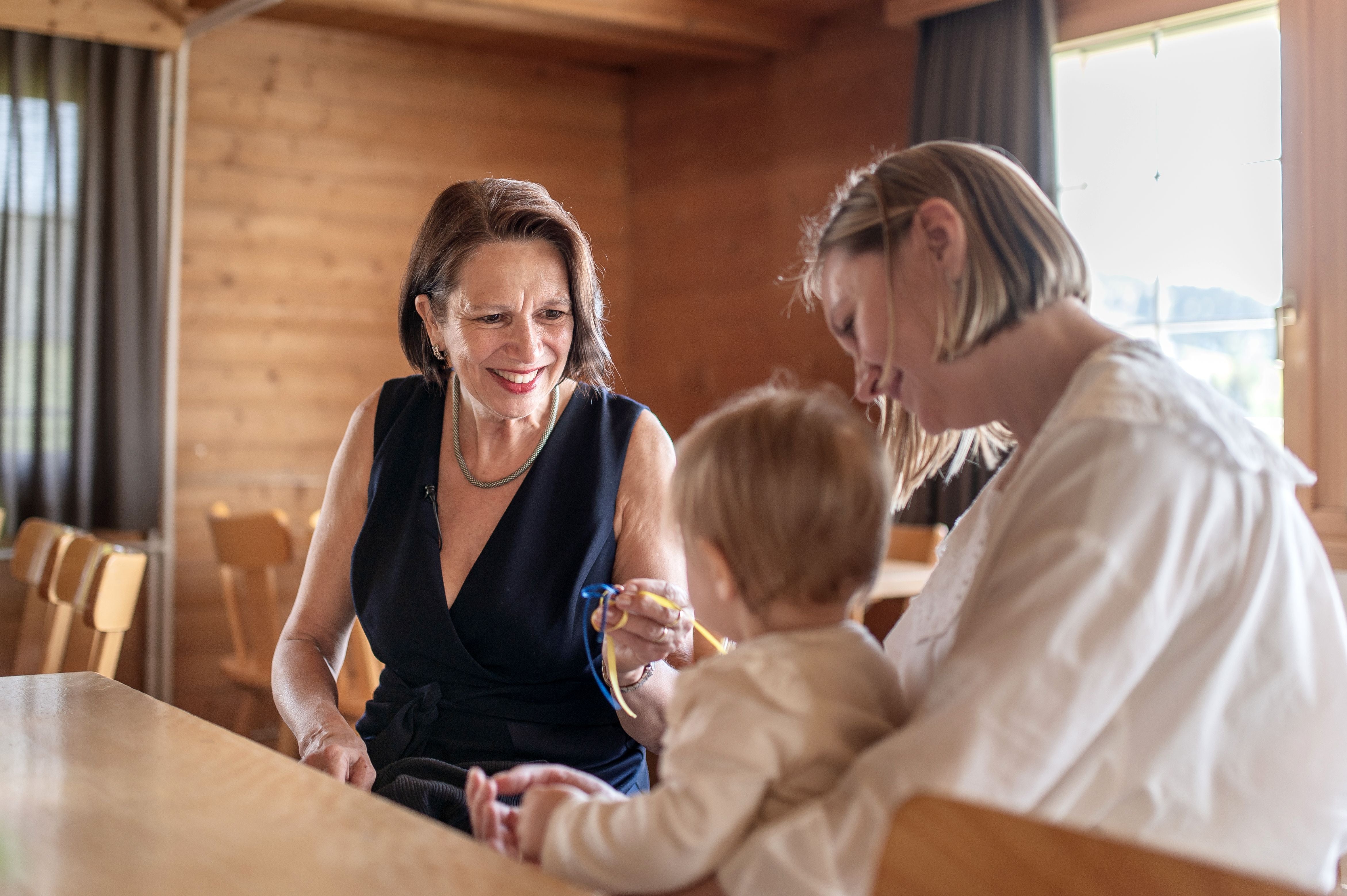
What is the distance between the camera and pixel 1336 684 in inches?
41.4

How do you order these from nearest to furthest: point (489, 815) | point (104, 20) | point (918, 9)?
point (489, 815)
point (104, 20)
point (918, 9)

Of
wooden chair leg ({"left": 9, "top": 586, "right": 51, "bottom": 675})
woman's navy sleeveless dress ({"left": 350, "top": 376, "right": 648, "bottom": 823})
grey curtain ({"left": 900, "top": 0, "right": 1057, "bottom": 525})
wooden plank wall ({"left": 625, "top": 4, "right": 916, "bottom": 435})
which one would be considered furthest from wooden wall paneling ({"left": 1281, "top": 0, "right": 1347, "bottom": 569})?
wooden chair leg ({"left": 9, "top": 586, "right": 51, "bottom": 675})

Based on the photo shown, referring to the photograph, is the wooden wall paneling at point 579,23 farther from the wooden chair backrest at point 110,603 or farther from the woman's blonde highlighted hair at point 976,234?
the woman's blonde highlighted hair at point 976,234

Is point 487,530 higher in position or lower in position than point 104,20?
lower

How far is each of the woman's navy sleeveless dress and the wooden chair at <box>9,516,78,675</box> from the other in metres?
0.75

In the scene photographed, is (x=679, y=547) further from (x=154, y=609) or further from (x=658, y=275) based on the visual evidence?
(x=658, y=275)

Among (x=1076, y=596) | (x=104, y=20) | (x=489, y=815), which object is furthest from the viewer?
(x=104, y=20)

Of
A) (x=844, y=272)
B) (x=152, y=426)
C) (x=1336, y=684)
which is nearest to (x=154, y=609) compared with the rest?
(x=152, y=426)


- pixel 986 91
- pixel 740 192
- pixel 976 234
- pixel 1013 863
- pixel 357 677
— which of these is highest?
pixel 986 91

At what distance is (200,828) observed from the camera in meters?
1.02

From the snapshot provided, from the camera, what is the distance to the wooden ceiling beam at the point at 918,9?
4234 mm

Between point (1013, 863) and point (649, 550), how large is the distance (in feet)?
3.67

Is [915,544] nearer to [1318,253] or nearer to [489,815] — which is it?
[1318,253]

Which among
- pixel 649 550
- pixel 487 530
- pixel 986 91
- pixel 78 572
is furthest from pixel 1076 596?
pixel 986 91
